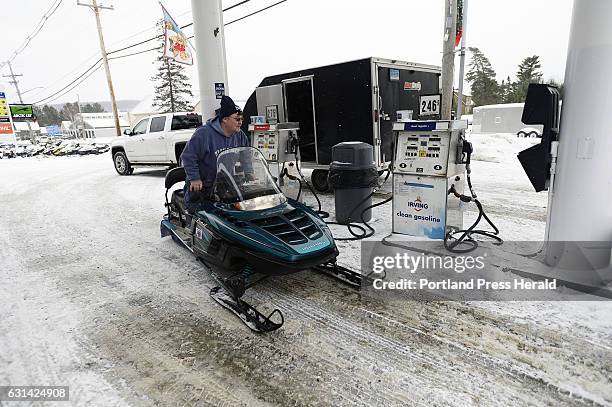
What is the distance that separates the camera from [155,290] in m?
3.98

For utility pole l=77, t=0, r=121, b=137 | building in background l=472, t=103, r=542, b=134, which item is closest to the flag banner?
utility pole l=77, t=0, r=121, b=137

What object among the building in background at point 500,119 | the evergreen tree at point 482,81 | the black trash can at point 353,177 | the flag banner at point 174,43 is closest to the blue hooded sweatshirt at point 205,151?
the black trash can at point 353,177

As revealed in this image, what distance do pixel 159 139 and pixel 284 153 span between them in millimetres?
6598

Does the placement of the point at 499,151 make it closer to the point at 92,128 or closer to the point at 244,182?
the point at 244,182

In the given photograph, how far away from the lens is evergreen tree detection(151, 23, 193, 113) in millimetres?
51469

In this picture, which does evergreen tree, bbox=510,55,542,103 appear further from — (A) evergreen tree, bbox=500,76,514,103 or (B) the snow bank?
(B) the snow bank

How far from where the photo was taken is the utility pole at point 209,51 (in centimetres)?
632

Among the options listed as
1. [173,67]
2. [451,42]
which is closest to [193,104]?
[173,67]

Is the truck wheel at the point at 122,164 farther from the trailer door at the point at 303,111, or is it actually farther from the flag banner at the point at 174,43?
the trailer door at the point at 303,111

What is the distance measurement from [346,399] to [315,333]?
0.77 m

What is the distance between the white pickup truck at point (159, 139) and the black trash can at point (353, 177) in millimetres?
7195

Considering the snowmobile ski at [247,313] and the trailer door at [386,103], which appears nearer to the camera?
the snowmobile ski at [247,313]

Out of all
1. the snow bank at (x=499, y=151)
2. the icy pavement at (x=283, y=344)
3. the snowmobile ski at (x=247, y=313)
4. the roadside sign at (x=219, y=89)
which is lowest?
the icy pavement at (x=283, y=344)

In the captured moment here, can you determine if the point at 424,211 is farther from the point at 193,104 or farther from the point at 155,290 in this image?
the point at 193,104
